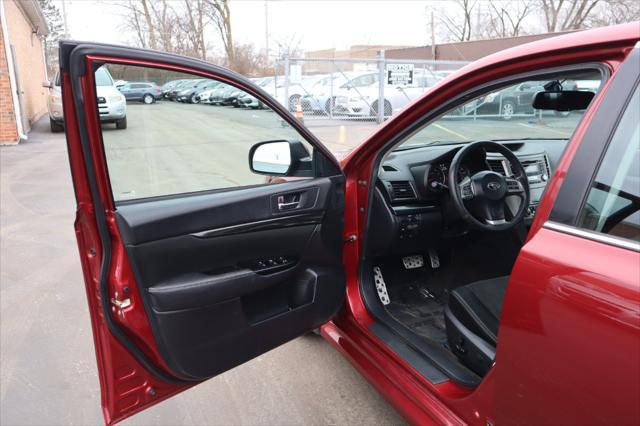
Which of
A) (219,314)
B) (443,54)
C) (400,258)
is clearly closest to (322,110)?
(400,258)

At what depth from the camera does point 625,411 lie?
1182 mm

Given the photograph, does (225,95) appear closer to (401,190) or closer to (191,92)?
(191,92)

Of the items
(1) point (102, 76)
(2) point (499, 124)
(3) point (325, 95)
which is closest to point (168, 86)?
(1) point (102, 76)

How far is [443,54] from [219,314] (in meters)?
38.2

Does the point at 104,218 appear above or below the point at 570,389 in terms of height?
above

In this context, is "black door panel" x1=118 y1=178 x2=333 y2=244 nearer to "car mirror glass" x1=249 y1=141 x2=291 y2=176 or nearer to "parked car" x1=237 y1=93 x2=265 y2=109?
"car mirror glass" x1=249 y1=141 x2=291 y2=176

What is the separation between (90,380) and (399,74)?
1306cm

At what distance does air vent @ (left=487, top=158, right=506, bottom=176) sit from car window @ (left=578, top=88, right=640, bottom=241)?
161 cm

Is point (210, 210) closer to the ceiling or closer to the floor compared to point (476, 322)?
closer to the ceiling

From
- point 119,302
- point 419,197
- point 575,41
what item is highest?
point 575,41

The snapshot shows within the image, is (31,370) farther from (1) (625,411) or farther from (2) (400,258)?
(1) (625,411)

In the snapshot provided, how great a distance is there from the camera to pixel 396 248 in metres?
2.90

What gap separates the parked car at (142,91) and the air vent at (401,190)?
1366 millimetres

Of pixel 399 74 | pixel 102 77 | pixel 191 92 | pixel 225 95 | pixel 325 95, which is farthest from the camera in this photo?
pixel 325 95
